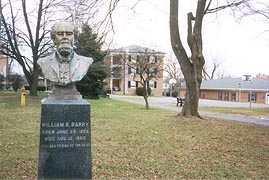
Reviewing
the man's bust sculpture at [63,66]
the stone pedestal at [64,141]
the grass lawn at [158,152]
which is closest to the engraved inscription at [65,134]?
the stone pedestal at [64,141]

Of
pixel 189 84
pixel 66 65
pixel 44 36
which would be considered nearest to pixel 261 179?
pixel 66 65

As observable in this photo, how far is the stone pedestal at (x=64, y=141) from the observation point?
5.49 m

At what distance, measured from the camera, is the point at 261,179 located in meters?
6.52

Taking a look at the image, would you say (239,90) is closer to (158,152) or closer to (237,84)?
(237,84)

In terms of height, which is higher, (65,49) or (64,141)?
(65,49)

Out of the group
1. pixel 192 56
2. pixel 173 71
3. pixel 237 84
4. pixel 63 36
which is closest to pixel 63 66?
pixel 63 36

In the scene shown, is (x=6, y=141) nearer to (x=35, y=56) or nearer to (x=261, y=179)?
(x=261, y=179)

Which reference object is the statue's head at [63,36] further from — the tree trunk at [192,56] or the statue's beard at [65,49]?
the tree trunk at [192,56]

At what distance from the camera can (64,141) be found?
218 inches

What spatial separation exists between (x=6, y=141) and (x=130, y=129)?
175 inches

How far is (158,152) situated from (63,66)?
12.0 feet

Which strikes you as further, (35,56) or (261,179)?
(35,56)

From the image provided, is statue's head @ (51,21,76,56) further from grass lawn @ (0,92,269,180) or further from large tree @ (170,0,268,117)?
large tree @ (170,0,268,117)

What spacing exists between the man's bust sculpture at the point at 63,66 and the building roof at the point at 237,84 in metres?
47.2
